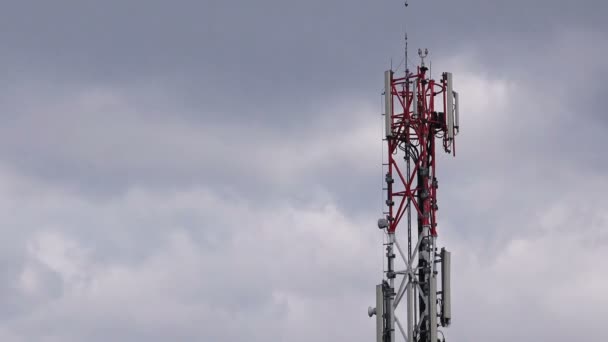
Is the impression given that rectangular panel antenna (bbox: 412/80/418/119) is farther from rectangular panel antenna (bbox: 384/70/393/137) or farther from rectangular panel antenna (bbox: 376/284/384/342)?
rectangular panel antenna (bbox: 376/284/384/342)

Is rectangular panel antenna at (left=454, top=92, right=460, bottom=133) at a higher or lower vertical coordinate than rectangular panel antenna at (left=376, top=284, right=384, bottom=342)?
higher

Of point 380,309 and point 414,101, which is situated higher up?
point 414,101

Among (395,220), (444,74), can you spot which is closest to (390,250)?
(395,220)

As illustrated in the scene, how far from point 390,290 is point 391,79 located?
1489cm

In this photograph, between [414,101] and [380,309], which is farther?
[414,101]

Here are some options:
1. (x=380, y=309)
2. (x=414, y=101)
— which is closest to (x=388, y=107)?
(x=414, y=101)

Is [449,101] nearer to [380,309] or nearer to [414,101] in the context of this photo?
[414,101]

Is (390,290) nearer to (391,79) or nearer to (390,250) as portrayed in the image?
(390,250)

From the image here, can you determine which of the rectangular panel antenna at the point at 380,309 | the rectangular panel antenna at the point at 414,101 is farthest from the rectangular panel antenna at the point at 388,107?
the rectangular panel antenna at the point at 380,309

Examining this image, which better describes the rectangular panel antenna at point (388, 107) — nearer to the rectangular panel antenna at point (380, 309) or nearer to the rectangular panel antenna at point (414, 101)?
the rectangular panel antenna at point (414, 101)

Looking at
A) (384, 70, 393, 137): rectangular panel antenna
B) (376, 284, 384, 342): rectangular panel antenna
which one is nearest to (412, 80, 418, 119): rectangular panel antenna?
(384, 70, 393, 137): rectangular panel antenna

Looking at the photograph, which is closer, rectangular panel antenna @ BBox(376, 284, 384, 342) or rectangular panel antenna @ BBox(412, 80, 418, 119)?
rectangular panel antenna @ BBox(376, 284, 384, 342)

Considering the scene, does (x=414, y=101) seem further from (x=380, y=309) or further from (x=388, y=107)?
(x=380, y=309)

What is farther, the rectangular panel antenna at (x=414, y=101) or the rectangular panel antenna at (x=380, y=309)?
the rectangular panel antenna at (x=414, y=101)
